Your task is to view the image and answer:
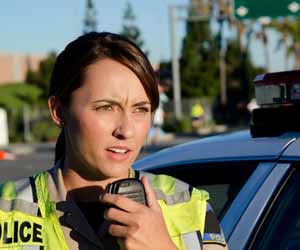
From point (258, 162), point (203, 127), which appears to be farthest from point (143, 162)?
point (203, 127)

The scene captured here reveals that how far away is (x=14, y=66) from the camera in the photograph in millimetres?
58219

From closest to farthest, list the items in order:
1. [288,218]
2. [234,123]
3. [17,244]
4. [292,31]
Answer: [17,244] < [288,218] < [234,123] < [292,31]

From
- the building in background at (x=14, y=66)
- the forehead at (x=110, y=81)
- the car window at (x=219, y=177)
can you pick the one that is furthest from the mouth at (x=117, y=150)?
the building in background at (x=14, y=66)

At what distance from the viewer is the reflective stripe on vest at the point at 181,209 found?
1.59m

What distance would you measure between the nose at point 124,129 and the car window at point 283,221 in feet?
2.94

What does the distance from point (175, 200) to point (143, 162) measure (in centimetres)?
136

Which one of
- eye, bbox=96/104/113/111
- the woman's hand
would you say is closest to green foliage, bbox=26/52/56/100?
eye, bbox=96/104/113/111

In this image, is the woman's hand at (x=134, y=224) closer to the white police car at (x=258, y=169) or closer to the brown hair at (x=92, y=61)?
the brown hair at (x=92, y=61)

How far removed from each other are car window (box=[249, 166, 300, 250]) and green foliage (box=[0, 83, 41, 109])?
45.1 m

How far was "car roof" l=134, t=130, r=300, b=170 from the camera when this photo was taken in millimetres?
2566

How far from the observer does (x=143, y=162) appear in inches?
118

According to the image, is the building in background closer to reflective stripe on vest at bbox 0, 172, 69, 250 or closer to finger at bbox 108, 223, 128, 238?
reflective stripe on vest at bbox 0, 172, 69, 250

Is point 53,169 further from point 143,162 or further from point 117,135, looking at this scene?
point 143,162

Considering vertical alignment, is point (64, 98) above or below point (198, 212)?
above
